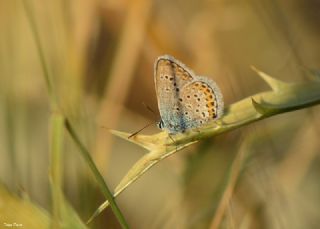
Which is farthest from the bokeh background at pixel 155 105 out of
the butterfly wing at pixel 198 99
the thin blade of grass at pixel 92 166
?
the thin blade of grass at pixel 92 166

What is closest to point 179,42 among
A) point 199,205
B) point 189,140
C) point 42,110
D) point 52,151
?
point 42,110

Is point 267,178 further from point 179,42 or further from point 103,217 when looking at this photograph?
point 179,42

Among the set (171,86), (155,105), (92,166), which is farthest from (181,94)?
(155,105)

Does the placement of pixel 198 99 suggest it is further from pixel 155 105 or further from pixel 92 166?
pixel 155 105

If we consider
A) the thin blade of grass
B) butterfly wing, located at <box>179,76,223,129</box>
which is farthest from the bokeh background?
the thin blade of grass

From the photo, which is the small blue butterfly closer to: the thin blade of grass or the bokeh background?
the bokeh background
